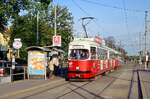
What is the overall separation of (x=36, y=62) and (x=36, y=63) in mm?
89

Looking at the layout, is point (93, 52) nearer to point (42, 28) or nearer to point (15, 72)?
point (15, 72)

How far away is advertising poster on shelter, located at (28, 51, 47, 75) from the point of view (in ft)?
105

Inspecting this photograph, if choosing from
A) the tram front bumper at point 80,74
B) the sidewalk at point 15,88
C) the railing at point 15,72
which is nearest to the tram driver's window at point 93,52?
the tram front bumper at point 80,74

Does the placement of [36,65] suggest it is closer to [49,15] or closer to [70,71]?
[70,71]

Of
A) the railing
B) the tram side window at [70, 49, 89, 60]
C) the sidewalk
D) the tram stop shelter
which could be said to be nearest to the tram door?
the tram side window at [70, 49, 89, 60]

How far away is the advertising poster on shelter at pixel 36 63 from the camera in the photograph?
3197cm

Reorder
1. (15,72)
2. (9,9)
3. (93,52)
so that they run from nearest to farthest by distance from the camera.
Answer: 1. (9,9)
2. (15,72)
3. (93,52)

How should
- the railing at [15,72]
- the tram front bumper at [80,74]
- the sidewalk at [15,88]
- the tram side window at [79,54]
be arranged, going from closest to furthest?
the sidewalk at [15,88], the railing at [15,72], the tram front bumper at [80,74], the tram side window at [79,54]

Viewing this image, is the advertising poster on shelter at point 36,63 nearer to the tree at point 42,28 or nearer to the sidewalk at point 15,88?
the sidewalk at point 15,88

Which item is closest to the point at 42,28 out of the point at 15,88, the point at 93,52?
the point at 93,52

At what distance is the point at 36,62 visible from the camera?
32.0 m

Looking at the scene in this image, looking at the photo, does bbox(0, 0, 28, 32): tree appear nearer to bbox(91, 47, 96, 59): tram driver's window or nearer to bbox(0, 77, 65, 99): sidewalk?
bbox(91, 47, 96, 59): tram driver's window

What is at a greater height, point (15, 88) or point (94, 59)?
point (94, 59)

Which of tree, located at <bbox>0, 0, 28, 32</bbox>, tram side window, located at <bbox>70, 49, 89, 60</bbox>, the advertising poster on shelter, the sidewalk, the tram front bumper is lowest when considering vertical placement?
the sidewalk
